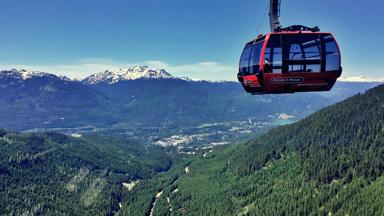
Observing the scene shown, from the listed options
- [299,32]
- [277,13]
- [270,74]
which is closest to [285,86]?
[270,74]

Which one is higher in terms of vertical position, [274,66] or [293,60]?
[293,60]

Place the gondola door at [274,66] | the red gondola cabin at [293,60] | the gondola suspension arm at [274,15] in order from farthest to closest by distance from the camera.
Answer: the red gondola cabin at [293,60]
the gondola door at [274,66]
the gondola suspension arm at [274,15]

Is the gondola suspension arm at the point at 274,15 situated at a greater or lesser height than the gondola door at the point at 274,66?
greater

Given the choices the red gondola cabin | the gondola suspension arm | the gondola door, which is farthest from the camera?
the red gondola cabin

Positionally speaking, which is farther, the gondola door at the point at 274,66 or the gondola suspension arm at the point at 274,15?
the gondola door at the point at 274,66

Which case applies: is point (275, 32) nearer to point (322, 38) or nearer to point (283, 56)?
point (283, 56)

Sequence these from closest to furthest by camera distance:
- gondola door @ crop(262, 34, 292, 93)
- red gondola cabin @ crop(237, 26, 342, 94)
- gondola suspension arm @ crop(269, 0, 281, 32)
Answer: gondola suspension arm @ crop(269, 0, 281, 32), gondola door @ crop(262, 34, 292, 93), red gondola cabin @ crop(237, 26, 342, 94)

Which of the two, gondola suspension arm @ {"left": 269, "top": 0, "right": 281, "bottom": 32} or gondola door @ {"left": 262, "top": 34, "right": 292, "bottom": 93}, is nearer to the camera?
gondola suspension arm @ {"left": 269, "top": 0, "right": 281, "bottom": 32}

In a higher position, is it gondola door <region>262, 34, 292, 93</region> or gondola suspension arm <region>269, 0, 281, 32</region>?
gondola suspension arm <region>269, 0, 281, 32</region>
